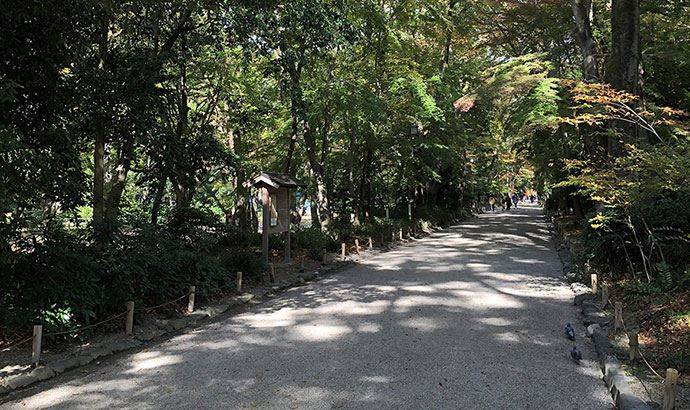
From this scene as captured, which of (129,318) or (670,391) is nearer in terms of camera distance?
(670,391)

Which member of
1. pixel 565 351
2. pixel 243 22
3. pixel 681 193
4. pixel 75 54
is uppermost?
pixel 243 22

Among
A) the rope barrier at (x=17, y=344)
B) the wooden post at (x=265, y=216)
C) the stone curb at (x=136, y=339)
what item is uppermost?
the wooden post at (x=265, y=216)

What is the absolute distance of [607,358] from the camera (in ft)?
17.3

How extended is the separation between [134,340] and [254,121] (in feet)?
29.5

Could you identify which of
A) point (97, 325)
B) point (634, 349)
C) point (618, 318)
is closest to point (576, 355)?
point (634, 349)

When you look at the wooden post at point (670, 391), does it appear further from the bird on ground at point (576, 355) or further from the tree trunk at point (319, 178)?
the tree trunk at point (319, 178)

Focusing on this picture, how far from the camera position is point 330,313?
7770 millimetres

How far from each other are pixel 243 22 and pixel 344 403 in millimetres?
7097

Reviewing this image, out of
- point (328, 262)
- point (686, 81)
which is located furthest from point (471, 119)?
point (328, 262)

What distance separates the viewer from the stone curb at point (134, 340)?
495 centimetres

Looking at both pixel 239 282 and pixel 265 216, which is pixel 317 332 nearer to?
pixel 239 282

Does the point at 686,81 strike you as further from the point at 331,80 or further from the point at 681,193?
the point at 331,80

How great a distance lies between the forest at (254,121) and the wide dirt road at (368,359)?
1383 millimetres

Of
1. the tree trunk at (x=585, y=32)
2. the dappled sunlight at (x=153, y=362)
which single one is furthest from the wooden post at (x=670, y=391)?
the tree trunk at (x=585, y=32)
